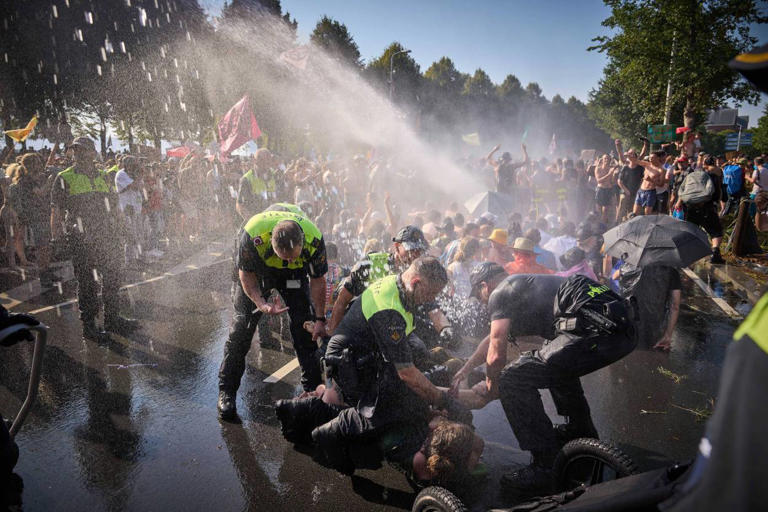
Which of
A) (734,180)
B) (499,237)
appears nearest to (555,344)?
(499,237)

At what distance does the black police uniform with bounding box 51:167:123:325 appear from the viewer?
537 cm

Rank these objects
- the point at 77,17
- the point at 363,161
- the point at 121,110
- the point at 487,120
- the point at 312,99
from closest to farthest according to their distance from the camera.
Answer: the point at 363,161 → the point at 77,17 → the point at 121,110 → the point at 312,99 → the point at 487,120

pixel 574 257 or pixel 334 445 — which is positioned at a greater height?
pixel 574 257

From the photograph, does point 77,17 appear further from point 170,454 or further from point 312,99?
point 170,454

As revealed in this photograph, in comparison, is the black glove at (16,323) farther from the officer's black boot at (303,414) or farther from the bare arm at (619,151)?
the bare arm at (619,151)

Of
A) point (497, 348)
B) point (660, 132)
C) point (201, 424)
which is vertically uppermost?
point (660, 132)

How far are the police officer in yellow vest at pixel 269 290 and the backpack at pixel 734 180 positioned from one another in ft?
44.4

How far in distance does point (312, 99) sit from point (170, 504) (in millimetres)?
32741

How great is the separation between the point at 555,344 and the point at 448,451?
96 cm

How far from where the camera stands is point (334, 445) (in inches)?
123

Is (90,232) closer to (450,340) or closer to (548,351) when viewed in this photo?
(450,340)

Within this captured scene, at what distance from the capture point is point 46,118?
21.2 meters

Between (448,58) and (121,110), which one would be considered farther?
(448,58)

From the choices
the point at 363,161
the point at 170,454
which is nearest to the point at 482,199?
the point at 363,161
